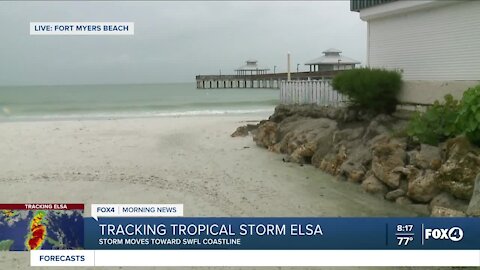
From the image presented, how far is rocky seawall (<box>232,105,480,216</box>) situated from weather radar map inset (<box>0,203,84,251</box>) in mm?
4578

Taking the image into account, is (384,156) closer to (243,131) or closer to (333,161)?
(333,161)

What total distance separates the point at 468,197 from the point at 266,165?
5.11m

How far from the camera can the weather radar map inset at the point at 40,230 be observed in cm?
478

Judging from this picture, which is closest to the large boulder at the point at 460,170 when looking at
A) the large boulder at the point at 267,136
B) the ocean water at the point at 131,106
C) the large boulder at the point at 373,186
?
the large boulder at the point at 373,186

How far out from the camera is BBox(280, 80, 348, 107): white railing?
13.5 m

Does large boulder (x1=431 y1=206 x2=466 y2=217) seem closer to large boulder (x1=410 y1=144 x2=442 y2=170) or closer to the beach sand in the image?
the beach sand

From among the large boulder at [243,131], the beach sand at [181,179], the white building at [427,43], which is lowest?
the beach sand at [181,179]

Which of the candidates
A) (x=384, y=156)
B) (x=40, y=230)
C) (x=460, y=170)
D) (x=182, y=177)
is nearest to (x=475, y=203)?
(x=460, y=170)

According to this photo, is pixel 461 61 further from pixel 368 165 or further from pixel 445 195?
pixel 445 195

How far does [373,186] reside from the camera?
7.80 metres

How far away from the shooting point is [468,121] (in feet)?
23.4

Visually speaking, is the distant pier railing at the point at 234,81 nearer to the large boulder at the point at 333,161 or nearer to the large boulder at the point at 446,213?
the large boulder at the point at 333,161

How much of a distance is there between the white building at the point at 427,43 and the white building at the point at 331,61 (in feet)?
95.0

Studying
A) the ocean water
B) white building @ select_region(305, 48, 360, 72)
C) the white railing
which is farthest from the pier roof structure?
the white railing
